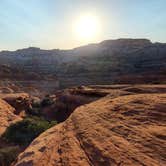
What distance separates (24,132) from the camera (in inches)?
702

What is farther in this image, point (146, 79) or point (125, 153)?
point (146, 79)

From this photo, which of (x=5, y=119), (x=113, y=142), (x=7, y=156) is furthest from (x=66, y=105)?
(x=113, y=142)

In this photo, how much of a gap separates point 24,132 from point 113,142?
33.3 feet

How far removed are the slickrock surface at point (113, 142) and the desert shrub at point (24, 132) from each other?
5.39 metres

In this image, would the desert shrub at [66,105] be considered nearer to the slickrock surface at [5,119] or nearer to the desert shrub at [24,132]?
the slickrock surface at [5,119]

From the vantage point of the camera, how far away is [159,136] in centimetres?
837

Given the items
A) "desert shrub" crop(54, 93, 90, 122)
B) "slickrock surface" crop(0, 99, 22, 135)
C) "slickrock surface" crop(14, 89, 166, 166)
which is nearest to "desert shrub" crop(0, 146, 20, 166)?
"slickrock surface" crop(14, 89, 166, 166)

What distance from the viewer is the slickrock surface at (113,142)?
7.53 m

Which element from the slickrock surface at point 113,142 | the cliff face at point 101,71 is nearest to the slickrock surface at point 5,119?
the slickrock surface at point 113,142

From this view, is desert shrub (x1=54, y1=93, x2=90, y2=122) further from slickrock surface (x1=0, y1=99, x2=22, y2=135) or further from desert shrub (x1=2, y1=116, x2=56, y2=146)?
desert shrub (x1=2, y1=116, x2=56, y2=146)

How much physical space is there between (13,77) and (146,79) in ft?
116

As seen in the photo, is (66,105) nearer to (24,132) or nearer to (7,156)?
(24,132)

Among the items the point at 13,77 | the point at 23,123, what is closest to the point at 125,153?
the point at 23,123

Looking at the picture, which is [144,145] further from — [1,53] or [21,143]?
[1,53]
